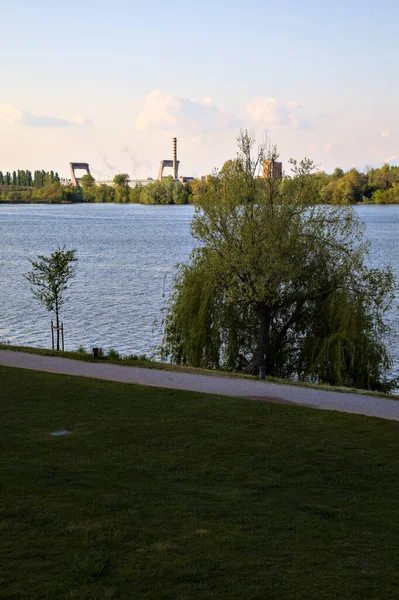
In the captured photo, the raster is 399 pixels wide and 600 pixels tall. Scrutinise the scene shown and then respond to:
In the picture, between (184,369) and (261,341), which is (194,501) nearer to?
(184,369)

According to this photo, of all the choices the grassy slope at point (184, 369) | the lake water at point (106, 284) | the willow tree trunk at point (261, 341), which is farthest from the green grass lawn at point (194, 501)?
the lake water at point (106, 284)

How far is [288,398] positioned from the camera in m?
14.0

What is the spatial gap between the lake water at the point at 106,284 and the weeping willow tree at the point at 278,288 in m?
3.88

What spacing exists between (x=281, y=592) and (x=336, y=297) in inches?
614

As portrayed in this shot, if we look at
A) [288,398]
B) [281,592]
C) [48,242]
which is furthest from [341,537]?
[48,242]

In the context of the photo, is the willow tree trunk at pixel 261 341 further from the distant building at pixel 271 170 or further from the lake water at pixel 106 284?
the lake water at pixel 106 284

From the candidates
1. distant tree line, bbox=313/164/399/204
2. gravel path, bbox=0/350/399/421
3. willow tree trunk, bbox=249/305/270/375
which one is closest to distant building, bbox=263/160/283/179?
willow tree trunk, bbox=249/305/270/375

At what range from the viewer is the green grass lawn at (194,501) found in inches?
259

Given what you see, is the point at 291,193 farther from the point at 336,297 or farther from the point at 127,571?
the point at 127,571

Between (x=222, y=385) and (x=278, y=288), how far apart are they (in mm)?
6871

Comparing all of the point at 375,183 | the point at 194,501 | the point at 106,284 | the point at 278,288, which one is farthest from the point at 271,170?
the point at 375,183

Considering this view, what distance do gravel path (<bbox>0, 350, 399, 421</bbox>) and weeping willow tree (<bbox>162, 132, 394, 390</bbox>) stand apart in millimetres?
5201

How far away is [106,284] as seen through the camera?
153ft

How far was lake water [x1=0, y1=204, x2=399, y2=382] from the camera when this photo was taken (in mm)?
30641
